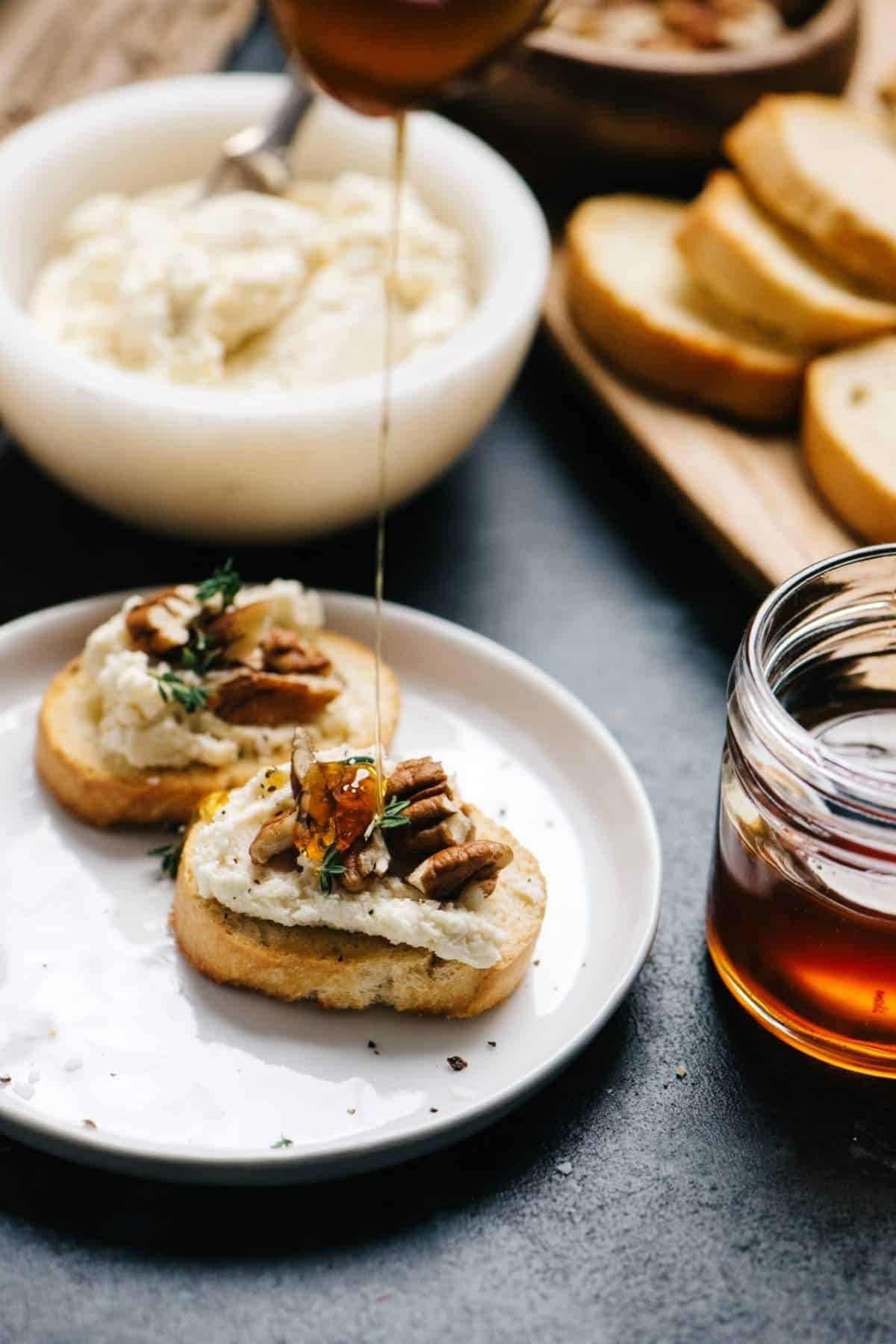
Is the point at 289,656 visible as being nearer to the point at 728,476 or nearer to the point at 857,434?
the point at 728,476

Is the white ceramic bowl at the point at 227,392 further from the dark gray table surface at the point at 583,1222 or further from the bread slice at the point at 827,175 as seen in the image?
the dark gray table surface at the point at 583,1222

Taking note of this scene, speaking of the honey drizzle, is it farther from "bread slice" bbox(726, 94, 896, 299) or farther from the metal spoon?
"bread slice" bbox(726, 94, 896, 299)

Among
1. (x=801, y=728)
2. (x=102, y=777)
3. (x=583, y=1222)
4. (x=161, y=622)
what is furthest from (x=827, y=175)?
(x=583, y=1222)

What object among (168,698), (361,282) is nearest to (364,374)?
(361,282)

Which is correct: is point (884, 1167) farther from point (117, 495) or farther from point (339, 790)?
point (117, 495)

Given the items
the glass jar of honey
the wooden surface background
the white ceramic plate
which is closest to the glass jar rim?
the glass jar of honey

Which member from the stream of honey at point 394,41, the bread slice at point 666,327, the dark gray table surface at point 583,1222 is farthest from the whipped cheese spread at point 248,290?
the dark gray table surface at point 583,1222
